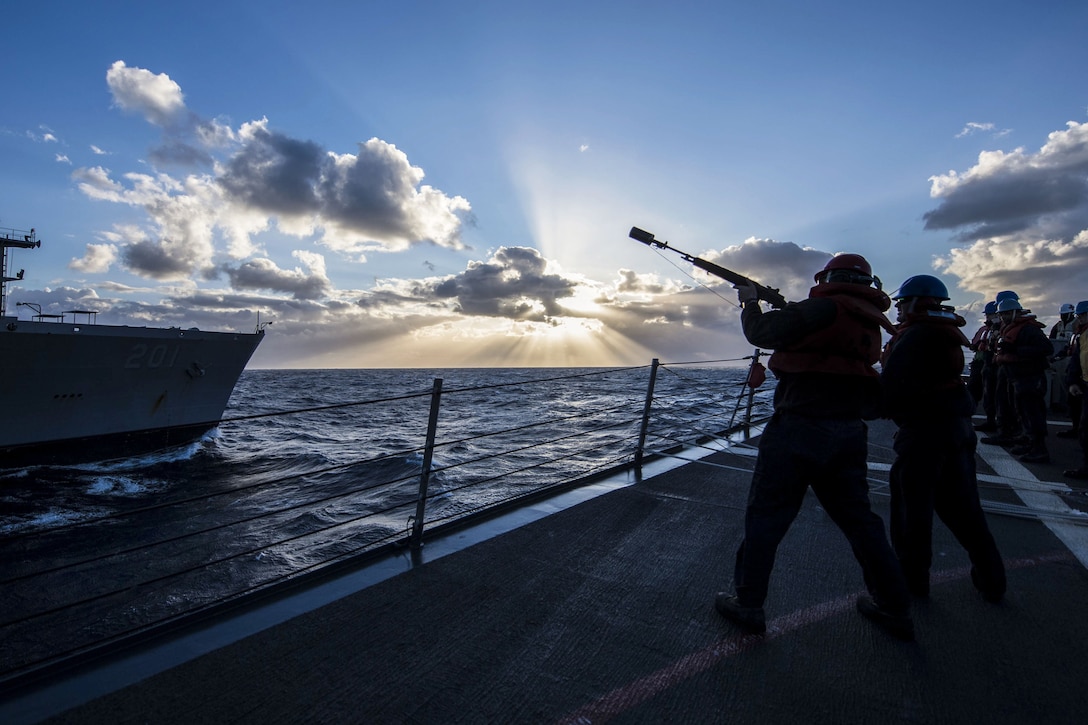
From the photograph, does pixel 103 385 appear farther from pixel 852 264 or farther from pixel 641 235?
pixel 852 264

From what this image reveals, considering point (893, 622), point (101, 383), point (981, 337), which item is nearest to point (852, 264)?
point (893, 622)

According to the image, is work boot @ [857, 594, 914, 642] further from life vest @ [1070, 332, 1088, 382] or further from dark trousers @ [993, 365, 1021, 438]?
dark trousers @ [993, 365, 1021, 438]

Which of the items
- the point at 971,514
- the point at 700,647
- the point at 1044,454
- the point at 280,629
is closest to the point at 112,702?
the point at 280,629

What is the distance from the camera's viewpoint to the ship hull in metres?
16.6

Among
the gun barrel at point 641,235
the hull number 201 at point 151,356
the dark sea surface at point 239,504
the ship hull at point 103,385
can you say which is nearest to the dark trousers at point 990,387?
the dark sea surface at point 239,504

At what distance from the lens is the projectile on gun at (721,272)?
3.65 metres

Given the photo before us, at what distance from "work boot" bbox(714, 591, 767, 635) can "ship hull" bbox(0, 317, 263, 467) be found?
18189 mm

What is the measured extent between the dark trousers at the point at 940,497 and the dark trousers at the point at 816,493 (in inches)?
21.0

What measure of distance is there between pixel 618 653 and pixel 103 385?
22.6 m

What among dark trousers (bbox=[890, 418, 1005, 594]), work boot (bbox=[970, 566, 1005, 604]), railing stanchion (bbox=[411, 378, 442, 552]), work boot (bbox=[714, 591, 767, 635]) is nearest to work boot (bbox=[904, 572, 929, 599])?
dark trousers (bbox=[890, 418, 1005, 594])

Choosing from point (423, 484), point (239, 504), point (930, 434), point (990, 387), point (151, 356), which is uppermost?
point (990, 387)

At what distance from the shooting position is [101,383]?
1878 cm

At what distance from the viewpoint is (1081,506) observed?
466cm

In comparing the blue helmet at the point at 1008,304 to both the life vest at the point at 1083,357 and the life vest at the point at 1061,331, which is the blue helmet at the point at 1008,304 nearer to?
A: the life vest at the point at 1083,357
